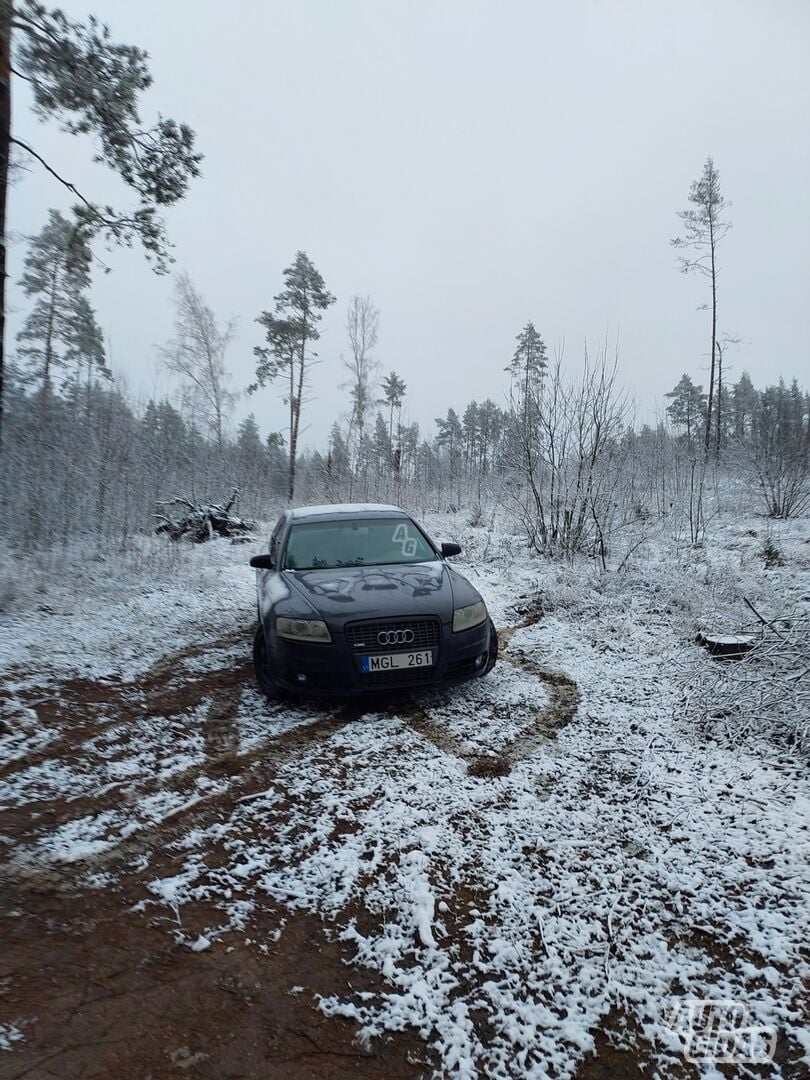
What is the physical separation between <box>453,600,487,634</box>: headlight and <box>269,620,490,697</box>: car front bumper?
0.07 m

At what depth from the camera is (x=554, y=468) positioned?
10930 millimetres

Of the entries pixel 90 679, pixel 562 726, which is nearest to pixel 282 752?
pixel 562 726

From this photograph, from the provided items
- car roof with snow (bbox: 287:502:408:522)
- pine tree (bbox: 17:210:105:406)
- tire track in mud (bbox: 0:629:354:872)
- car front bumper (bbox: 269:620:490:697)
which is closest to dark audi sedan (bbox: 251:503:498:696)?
car front bumper (bbox: 269:620:490:697)

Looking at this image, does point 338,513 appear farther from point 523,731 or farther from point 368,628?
point 523,731

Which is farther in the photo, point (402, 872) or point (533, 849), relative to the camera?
point (533, 849)

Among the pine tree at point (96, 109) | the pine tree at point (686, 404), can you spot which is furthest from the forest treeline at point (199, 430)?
the pine tree at point (686, 404)

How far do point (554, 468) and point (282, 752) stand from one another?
28.8ft

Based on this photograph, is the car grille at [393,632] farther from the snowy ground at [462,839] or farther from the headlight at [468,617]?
the snowy ground at [462,839]

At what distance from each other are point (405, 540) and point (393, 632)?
165 cm

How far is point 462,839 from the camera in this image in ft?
8.82

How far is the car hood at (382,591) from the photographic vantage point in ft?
13.5

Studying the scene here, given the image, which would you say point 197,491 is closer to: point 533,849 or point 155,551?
point 155,551

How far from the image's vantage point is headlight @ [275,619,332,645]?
4004 millimetres

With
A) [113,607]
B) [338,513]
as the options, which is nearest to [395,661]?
[338,513]
